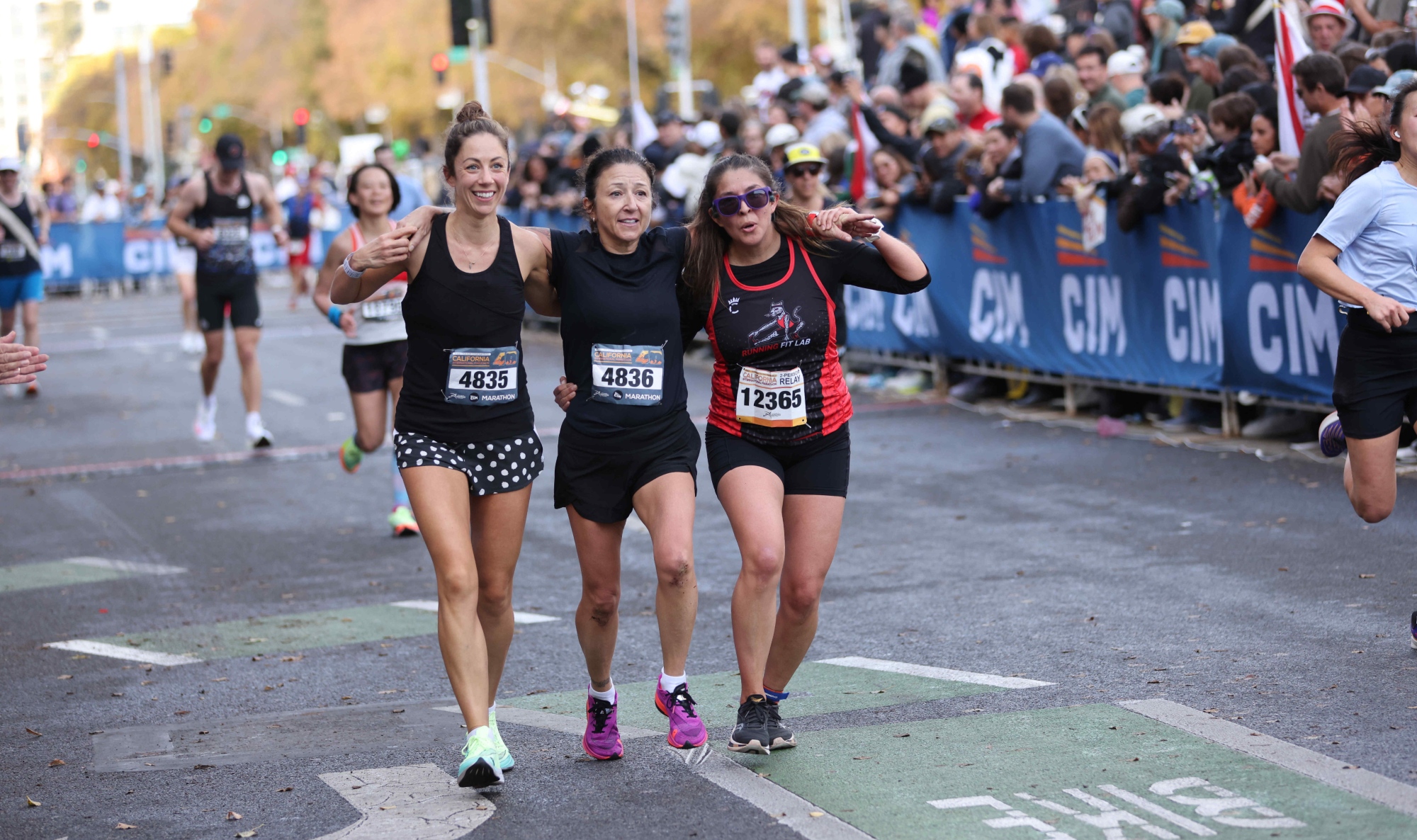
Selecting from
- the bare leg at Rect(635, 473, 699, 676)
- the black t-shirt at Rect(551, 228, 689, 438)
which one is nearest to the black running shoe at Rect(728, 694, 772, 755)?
the bare leg at Rect(635, 473, 699, 676)

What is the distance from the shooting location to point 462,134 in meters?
5.35

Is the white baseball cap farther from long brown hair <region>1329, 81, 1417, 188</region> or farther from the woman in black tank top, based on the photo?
the woman in black tank top

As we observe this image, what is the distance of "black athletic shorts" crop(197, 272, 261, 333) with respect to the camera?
13.2 meters

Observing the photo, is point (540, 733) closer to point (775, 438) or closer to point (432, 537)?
point (432, 537)

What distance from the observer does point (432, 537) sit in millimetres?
5152

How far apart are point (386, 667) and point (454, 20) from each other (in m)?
26.3

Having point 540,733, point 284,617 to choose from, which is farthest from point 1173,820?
point 284,617

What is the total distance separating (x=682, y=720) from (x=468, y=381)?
1241 mm

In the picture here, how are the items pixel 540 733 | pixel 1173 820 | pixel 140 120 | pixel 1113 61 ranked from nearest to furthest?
pixel 1173 820, pixel 540 733, pixel 1113 61, pixel 140 120

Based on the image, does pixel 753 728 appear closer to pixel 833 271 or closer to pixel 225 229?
pixel 833 271

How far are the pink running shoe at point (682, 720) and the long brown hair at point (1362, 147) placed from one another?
3.13m

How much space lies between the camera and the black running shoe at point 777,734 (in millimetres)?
5312

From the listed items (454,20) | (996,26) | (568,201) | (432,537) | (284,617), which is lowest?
(284,617)

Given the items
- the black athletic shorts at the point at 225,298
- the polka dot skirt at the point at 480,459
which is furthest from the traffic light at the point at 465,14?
the polka dot skirt at the point at 480,459
